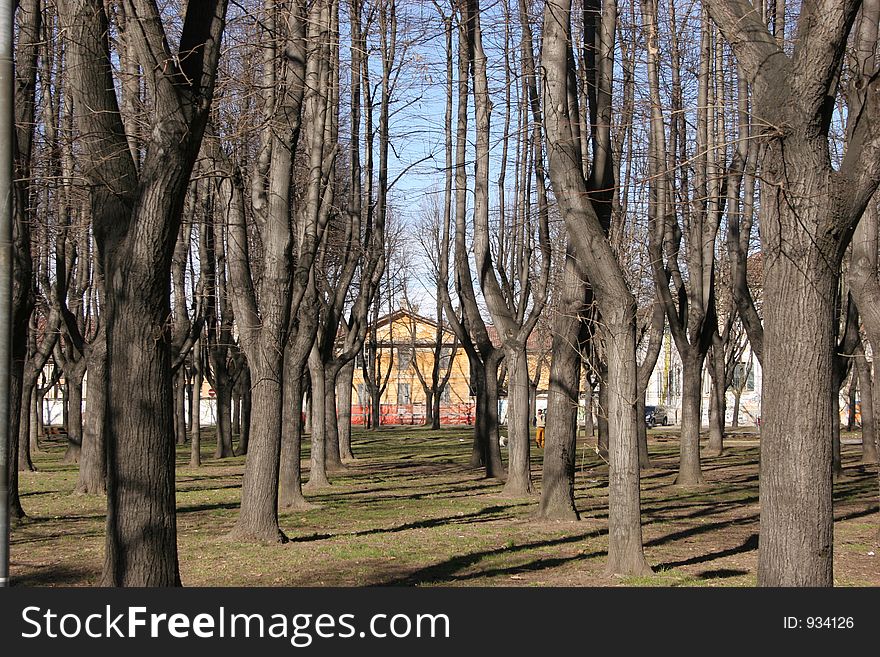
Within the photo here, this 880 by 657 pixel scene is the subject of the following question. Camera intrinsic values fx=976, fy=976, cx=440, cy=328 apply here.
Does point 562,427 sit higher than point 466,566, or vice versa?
point 562,427

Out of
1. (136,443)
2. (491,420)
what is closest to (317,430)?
(491,420)

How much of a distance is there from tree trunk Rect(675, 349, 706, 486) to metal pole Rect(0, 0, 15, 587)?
17580 millimetres

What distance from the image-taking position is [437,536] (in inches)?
533

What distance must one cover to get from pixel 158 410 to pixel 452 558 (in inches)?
220

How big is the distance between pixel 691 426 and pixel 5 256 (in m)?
17.8

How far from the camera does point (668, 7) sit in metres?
18.6

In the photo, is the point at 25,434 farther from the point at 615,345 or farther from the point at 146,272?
the point at 146,272

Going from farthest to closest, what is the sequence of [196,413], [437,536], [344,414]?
[344,414] → [196,413] → [437,536]

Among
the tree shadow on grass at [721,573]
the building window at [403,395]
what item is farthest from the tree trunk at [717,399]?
the building window at [403,395]

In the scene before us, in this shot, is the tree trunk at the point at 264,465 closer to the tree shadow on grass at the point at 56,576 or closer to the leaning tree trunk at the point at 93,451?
the tree shadow on grass at the point at 56,576

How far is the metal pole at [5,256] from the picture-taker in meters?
4.38

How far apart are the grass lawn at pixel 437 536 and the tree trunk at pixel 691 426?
1.85 ft

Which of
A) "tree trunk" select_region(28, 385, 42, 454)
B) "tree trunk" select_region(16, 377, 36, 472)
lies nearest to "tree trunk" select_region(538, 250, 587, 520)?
"tree trunk" select_region(16, 377, 36, 472)
